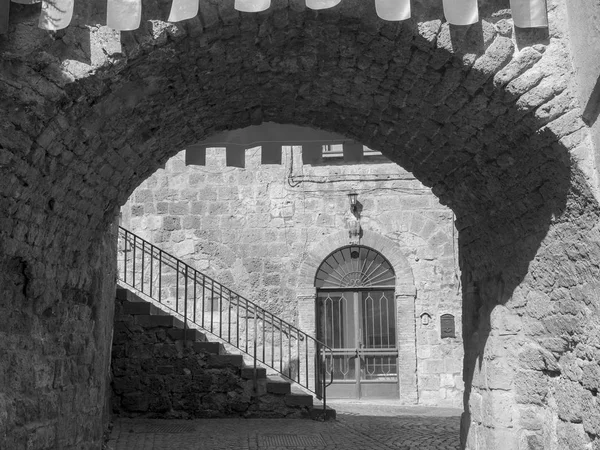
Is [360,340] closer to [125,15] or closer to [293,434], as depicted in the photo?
[293,434]

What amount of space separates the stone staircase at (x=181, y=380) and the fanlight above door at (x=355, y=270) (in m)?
2.75

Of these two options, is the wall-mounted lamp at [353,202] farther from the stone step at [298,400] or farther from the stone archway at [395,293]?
the stone step at [298,400]

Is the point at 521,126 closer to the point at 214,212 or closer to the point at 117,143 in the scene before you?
the point at 117,143

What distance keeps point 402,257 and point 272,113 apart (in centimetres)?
674

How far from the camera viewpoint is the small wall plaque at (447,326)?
1097cm

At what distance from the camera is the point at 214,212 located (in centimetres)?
1145

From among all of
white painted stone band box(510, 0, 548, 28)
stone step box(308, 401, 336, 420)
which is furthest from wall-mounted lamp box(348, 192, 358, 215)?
white painted stone band box(510, 0, 548, 28)

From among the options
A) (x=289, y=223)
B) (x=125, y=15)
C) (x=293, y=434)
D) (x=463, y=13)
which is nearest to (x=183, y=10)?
(x=125, y=15)

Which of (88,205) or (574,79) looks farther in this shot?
(88,205)

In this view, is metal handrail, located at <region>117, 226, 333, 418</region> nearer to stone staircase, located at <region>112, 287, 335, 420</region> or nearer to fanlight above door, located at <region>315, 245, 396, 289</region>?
fanlight above door, located at <region>315, 245, 396, 289</region>

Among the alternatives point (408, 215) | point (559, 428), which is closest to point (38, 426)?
point (559, 428)

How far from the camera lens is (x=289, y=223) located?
11.4 metres

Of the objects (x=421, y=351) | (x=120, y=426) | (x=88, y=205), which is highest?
(x=88, y=205)

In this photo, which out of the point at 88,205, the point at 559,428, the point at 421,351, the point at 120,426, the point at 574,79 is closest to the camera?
the point at 574,79
